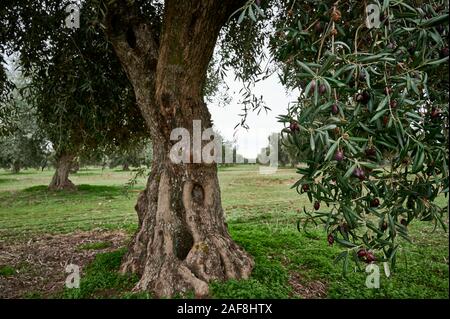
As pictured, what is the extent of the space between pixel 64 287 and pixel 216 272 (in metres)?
1.93

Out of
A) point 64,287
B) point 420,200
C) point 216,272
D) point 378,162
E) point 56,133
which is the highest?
point 56,133

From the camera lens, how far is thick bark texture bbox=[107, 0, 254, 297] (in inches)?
154

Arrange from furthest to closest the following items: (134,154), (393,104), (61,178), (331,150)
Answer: (61,178), (134,154), (393,104), (331,150)

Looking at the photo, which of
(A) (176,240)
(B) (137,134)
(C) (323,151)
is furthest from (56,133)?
(C) (323,151)

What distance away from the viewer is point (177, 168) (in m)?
4.36

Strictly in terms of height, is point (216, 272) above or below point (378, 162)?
below

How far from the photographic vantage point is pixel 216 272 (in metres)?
4.04

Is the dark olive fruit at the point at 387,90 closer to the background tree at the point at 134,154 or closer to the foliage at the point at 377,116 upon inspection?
the foliage at the point at 377,116

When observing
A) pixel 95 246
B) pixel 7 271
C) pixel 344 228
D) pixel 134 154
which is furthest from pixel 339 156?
pixel 134 154

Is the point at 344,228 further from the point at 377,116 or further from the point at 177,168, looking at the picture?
the point at 177,168

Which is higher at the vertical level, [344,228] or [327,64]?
[327,64]

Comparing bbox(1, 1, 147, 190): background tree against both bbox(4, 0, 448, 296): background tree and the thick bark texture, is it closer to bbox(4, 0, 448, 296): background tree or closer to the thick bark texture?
bbox(4, 0, 448, 296): background tree

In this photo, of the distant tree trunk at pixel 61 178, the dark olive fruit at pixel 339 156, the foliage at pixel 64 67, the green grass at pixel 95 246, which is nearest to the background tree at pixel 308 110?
the dark olive fruit at pixel 339 156
